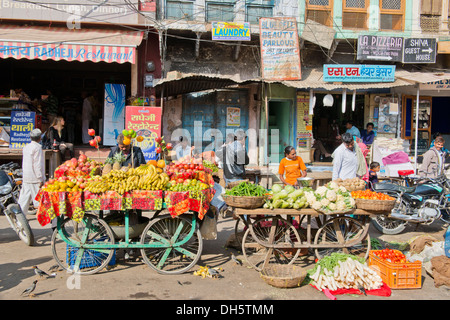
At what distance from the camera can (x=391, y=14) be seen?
1288cm

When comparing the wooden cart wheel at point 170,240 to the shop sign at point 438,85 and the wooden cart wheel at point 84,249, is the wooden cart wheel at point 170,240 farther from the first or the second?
the shop sign at point 438,85

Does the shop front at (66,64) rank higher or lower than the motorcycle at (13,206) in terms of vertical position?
higher

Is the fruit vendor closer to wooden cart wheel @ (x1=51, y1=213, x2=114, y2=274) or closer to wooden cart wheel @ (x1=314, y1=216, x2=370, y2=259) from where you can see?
wooden cart wheel @ (x1=51, y1=213, x2=114, y2=274)

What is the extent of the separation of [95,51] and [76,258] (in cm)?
657

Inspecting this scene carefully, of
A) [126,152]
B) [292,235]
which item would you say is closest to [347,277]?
[292,235]

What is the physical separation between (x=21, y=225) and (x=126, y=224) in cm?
240

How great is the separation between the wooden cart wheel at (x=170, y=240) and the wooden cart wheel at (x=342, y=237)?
1753 mm

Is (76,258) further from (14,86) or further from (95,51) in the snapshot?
(14,86)

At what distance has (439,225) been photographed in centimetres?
841

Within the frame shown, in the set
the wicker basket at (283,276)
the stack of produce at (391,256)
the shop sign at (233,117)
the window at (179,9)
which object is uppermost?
the window at (179,9)

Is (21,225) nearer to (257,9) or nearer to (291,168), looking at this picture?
(291,168)

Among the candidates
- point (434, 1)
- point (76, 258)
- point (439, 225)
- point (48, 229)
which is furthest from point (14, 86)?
point (434, 1)

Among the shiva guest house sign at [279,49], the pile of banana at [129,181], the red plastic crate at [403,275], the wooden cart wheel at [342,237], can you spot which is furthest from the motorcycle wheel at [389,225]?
the shiva guest house sign at [279,49]

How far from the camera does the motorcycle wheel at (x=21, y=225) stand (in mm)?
6309
